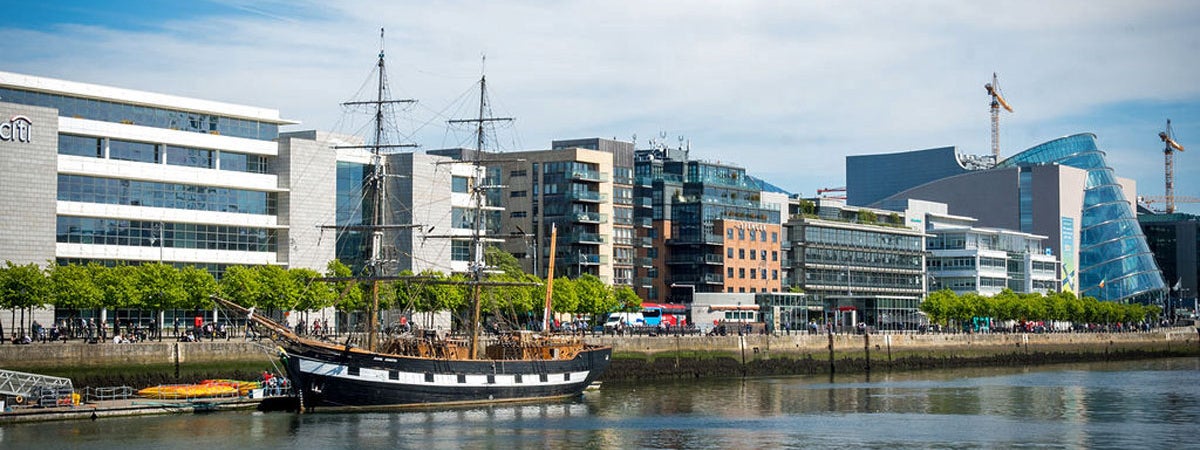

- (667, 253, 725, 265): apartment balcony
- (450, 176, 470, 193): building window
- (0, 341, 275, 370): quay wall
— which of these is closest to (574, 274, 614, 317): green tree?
(450, 176, 470, 193): building window

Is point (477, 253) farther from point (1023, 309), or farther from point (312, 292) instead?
point (1023, 309)

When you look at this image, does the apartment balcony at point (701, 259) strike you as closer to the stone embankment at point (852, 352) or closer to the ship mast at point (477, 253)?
the stone embankment at point (852, 352)

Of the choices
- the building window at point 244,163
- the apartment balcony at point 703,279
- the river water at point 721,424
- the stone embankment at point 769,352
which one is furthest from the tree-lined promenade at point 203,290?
the apartment balcony at point 703,279

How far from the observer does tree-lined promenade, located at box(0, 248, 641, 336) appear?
87.2m

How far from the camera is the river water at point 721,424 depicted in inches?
2576

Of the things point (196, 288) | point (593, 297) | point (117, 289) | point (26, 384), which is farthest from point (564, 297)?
point (26, 384)

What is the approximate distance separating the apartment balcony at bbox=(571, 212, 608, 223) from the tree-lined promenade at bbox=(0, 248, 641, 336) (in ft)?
124

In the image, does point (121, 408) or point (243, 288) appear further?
point (243, 288)

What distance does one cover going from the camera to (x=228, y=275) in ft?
315

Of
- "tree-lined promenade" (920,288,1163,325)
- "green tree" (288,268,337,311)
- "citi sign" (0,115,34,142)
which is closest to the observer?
"citi sign" (0,115,34,142)

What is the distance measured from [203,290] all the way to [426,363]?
20.6 meters

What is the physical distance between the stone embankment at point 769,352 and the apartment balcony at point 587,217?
32759 millimetres

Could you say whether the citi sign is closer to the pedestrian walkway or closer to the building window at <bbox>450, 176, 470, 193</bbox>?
the pedestrian walkway

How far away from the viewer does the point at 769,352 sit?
122 m
